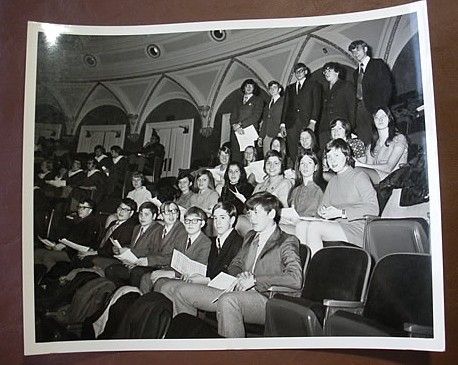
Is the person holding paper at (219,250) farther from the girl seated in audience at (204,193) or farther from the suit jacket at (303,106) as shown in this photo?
the suit jacket at (303,106)

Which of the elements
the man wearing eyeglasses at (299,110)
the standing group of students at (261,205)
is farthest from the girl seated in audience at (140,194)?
the man wearing eyeglasses at (299,110)

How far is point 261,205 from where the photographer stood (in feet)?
2.78

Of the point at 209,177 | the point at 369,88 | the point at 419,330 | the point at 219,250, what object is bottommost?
the point at 419,330

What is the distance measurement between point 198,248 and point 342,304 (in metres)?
0.21

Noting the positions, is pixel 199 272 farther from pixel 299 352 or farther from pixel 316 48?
pixel 316 48

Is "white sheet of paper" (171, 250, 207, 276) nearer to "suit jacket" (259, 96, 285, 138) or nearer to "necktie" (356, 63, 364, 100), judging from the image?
"suit jacket" (259, 96, 285, 138)

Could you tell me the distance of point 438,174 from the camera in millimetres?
831

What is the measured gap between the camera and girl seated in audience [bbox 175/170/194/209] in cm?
86

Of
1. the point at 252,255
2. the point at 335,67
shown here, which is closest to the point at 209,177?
the point at 252,255

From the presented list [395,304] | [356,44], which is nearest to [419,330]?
[395,304]

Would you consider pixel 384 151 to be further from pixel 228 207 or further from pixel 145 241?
pixel 145 241

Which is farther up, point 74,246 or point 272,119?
point 272,119

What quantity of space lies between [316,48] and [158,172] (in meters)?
0.28

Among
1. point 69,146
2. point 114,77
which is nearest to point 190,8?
Result: point 114,77
